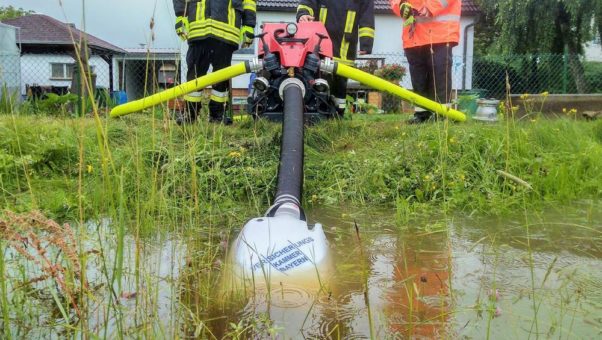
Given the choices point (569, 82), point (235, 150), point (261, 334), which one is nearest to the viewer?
point (261, 334)

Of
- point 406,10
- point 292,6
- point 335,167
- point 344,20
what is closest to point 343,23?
point 344,20

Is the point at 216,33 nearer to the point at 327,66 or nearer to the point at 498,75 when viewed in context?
the point at 327,66

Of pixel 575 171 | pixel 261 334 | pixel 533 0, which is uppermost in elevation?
pixel 533 0

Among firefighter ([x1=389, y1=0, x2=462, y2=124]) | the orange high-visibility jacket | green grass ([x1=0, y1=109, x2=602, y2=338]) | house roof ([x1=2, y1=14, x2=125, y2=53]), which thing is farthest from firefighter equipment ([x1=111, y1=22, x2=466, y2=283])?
house roof ([x1=2, y1=14, x2=125, y2=53])

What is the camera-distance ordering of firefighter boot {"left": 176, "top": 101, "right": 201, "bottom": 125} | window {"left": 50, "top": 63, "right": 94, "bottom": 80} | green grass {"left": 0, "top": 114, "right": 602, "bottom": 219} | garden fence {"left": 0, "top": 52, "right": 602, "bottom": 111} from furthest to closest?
window {"left": 50, "top": 63, "right": 94, "bottom": 80}, garden fence {"left": 0, "top": 52, "right": 602, "bottom": 111}, green grass {"left": 0, "top": 114, "right": 602, "bottom": 219}, firefighter boot {"left": 176, "top": 101, "right": 201, "bottom": 125}

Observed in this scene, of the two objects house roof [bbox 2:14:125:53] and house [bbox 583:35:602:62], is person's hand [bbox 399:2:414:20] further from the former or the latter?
house roof [bbox 2:14:125:53]

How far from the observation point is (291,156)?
99.5 inches

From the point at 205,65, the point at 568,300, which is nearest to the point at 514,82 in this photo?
the point at 205,65

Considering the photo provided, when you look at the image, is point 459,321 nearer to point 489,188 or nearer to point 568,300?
point 568,300

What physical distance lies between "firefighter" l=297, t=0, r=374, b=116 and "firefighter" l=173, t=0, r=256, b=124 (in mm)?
556

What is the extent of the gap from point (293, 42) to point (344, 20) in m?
1.80

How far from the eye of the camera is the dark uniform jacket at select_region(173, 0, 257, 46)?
5145 mm

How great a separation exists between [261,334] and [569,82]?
1591 centimetres

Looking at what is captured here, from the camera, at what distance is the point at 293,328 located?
55.4 inches
